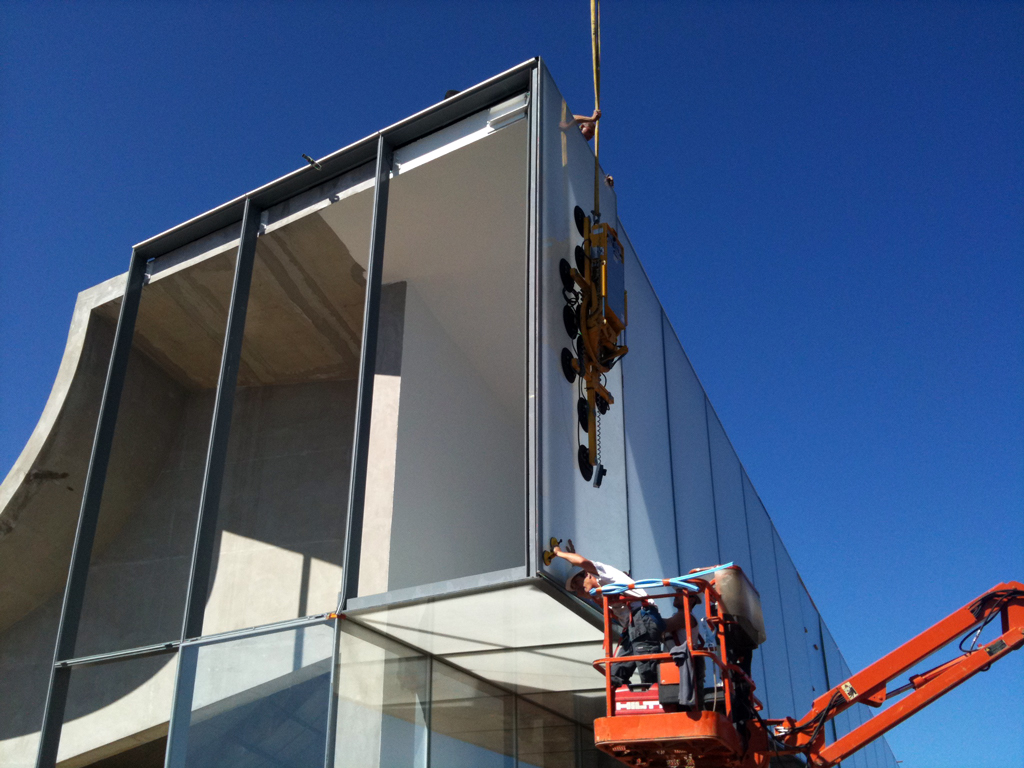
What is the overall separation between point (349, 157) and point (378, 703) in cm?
785

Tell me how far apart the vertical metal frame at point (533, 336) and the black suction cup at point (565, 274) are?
0.60m

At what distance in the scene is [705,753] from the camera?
26.8 feet

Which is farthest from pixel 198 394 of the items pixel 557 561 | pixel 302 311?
pixel 557 561

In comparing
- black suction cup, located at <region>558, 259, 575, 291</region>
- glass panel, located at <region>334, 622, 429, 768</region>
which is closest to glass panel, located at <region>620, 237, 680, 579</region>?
black suction cup, located at <region>558, 259, 575, 291</region>

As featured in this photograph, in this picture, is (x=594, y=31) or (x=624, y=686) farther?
(x=594, y=31)

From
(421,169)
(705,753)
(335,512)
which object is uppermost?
(421,169)

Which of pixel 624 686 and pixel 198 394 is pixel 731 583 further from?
pixel 198 394

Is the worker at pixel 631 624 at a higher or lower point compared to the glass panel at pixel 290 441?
lower

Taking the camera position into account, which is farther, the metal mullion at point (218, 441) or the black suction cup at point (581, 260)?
the black suction cup at point (581, 260)

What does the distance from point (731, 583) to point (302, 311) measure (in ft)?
35.5

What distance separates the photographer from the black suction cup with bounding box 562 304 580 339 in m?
11.3

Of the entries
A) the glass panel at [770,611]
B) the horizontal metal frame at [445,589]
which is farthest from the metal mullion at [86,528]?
the glass panel at [770,611]

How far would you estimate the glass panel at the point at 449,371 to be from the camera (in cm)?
1332

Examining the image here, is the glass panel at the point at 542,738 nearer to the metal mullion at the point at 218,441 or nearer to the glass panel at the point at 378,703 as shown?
the glass panel at the point at 378,703
